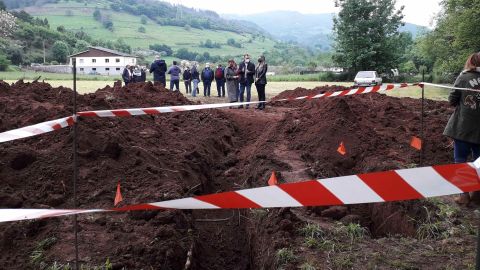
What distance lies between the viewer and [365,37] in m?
53.1

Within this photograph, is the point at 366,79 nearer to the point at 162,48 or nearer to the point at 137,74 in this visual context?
the point at 137,74

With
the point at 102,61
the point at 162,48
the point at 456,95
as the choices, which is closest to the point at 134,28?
the point at 162,48

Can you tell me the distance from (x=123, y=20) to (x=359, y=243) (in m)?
175

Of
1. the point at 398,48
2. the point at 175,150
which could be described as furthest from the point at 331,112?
the point at 398,48

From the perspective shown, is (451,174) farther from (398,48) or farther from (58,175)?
(398,48)

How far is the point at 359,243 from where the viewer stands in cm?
429

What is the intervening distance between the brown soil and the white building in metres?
84.6

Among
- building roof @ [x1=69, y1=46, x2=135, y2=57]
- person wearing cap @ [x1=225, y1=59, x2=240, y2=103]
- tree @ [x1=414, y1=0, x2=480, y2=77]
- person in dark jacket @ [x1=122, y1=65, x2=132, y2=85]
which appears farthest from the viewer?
building roof @ [x1=69, y1=46, x2=135, y2=57]

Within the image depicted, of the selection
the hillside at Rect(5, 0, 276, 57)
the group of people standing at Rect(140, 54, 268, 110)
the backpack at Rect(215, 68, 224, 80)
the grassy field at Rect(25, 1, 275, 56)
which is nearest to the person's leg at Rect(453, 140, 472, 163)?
the group of people standing at Rect(140, 54, 268, 110)

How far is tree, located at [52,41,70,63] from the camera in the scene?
93.9 m

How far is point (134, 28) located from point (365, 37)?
4655 inches

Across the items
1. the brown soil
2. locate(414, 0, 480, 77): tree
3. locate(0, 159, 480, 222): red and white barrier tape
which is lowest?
the brown soil

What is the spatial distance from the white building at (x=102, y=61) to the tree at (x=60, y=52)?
332 cm

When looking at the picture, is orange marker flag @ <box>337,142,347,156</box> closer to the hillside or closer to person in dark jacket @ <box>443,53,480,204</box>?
person in dark jacket @ <box>443,53,480,204</box>
